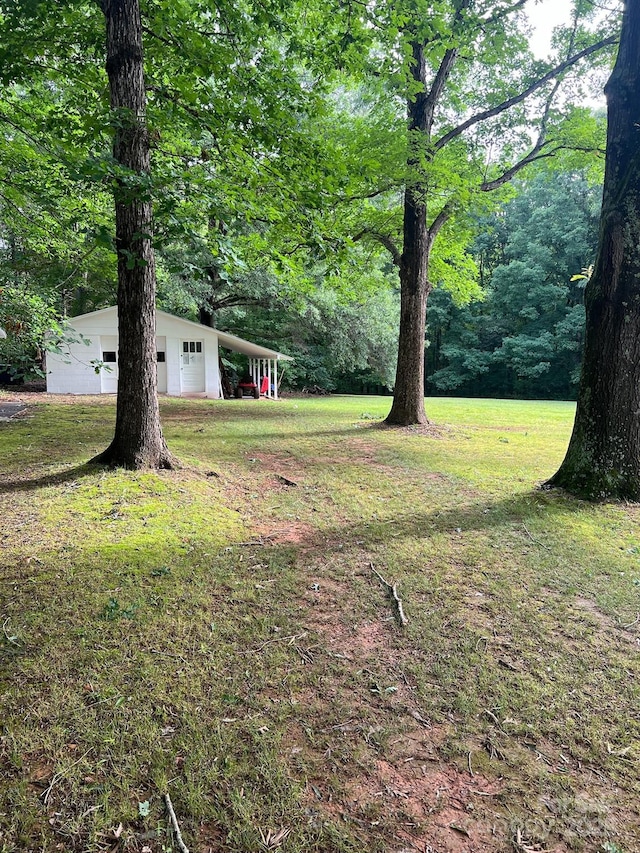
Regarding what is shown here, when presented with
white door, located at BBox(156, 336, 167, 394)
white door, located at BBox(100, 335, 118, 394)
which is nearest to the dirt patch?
white door, located at BBox(100, 335, 118, 394)

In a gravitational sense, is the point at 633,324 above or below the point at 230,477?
above

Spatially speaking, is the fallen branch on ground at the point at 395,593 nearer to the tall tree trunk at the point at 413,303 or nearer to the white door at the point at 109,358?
the tall tree trunk at the point at 413,303

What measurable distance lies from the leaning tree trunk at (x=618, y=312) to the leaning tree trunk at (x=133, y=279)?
15.6 feet

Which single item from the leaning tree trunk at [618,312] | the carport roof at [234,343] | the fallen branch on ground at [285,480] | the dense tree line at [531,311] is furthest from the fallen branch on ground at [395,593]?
the dense tree line at [531,311]

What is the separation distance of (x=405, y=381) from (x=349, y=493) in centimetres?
581

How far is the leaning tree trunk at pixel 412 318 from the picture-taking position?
34.0ft

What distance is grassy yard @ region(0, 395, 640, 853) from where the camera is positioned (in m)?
1.61

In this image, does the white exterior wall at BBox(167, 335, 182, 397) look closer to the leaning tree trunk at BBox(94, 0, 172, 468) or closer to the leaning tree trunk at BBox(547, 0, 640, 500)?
the leaning tree trunk at BBox(94, 0, 172, 468)

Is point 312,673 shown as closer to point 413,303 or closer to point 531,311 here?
point 413,303

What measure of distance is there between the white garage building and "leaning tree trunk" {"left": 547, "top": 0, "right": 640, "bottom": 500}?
1571 centimetres

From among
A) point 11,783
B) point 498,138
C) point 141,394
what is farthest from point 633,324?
point 498,138

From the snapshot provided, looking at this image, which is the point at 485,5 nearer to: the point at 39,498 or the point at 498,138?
the point at 498,138

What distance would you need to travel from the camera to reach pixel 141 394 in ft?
17.7

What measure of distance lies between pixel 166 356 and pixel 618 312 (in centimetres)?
1787
